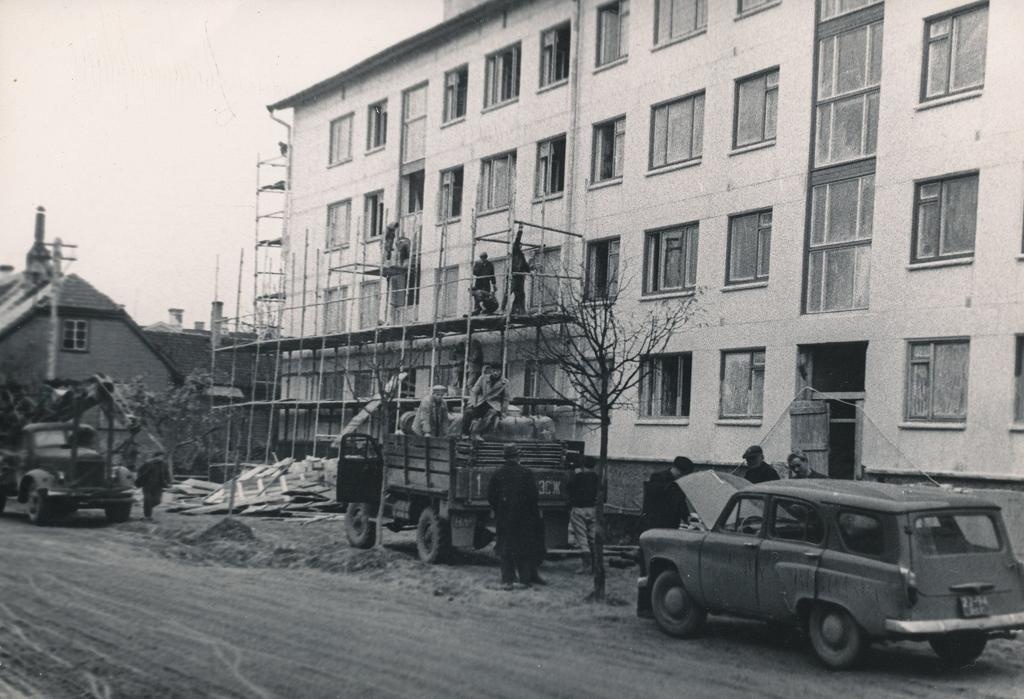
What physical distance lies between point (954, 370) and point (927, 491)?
9975mm

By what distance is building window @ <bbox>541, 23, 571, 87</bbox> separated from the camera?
29.6 meters

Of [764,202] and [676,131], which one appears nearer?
[764,202]

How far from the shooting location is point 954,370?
19.6 m

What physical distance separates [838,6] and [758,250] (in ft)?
15.9

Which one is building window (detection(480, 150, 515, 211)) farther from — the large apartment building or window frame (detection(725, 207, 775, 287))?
window frame (detection(725, 207, 775, 287))

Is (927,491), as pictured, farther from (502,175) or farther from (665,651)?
(502,175)

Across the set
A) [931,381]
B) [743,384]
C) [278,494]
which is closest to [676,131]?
[743,384]

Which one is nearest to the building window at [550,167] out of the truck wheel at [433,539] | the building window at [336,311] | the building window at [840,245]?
the building window at [840,245]

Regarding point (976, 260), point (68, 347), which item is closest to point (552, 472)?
point (976, 260)

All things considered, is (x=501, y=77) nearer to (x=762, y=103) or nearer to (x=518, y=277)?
(x=518, y=277)

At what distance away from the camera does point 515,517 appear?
1515 centimetres

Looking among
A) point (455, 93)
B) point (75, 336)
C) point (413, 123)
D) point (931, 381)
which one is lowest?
point (931, 381)

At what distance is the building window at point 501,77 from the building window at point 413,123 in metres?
3.35

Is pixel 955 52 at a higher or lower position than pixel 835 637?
higher
